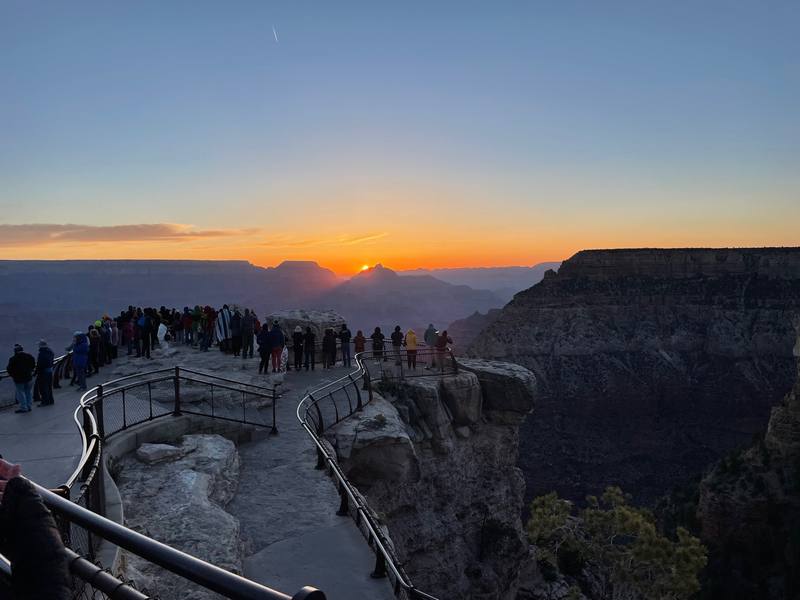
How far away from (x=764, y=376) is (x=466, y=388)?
6834 cm

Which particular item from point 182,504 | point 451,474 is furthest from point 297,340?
point 182,504

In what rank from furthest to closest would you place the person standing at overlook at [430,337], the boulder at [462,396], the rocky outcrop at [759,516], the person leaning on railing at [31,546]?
the rocky outcrop at [759,516], the person standing at overlook at [430,337], the boulder at [462,396], the person leaning on railing at [31,546]

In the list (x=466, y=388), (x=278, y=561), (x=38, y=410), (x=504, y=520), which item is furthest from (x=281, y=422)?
(x=504, y=520)

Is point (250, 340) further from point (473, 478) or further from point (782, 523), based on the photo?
point (782, 523)

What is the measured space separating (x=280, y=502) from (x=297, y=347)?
11.7 metres

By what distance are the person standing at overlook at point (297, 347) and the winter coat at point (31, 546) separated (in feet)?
59.7

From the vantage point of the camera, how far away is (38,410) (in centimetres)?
1320

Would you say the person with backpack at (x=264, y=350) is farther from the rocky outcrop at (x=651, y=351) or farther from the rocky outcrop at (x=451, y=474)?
the rocky outcrop at (x=651, y=351)

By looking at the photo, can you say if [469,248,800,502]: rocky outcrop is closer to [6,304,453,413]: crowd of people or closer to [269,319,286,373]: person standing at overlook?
[6,304,453,413]: crowd of people

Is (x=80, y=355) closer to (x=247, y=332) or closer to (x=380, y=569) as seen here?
(x=247, y=332)

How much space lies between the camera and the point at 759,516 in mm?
33031

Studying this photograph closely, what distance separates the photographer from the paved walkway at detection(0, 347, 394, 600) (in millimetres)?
7566

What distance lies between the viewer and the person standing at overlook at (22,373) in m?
12.7

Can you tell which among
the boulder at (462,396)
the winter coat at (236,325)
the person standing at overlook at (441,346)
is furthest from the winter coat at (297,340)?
the boulder at (462,396)
